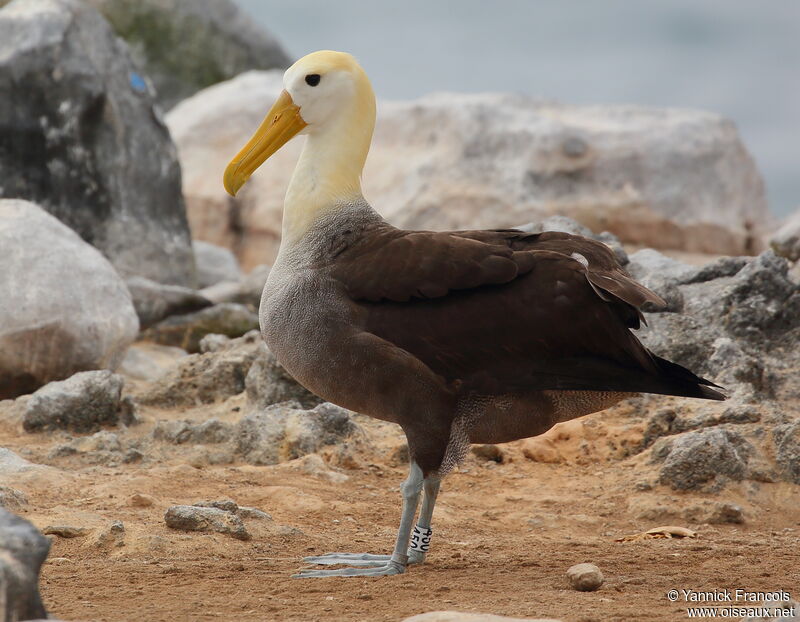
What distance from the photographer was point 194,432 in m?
8.12

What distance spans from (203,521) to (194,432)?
6.77 feet

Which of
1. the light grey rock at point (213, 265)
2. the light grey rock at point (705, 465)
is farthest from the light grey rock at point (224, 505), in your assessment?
the light grey rock at point (213, 265)

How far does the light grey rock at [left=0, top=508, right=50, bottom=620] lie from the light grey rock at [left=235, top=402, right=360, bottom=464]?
3.93 meters

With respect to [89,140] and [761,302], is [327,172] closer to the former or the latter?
[761,302]

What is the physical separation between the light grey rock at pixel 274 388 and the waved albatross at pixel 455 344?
268 cm

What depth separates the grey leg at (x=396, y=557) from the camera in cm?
553

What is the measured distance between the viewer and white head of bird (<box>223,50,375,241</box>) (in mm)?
6246

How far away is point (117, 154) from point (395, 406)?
882 cm

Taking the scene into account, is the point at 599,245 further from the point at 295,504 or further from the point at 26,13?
the point at 26,13

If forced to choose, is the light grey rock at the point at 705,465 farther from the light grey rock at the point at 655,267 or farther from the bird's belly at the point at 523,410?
the light grey rock at the point at 655,267

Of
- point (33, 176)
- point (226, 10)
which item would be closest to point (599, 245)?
point (33, 176)

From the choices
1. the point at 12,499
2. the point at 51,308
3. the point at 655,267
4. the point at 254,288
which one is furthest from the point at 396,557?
the point at 254,288

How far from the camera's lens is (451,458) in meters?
5.62

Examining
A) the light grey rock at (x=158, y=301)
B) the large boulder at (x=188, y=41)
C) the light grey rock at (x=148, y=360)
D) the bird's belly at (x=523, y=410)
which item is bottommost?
the light grey rock at (x=148, y=360)
